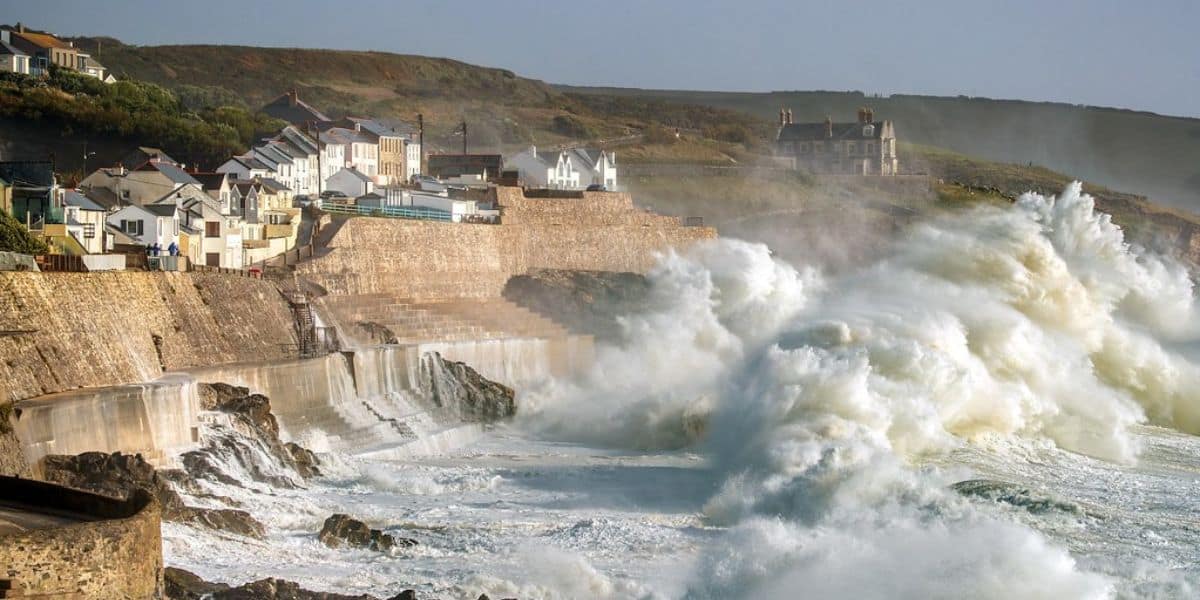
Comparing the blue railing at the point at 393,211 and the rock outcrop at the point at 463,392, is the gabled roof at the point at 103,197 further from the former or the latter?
the rock outcrop at the point at 463,392

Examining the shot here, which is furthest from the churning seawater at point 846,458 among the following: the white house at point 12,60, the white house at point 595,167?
the white house at point 12,60

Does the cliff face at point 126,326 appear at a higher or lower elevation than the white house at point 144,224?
lower

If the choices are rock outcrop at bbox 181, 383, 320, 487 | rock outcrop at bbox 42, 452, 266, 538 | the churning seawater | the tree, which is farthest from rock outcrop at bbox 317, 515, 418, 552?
the tree

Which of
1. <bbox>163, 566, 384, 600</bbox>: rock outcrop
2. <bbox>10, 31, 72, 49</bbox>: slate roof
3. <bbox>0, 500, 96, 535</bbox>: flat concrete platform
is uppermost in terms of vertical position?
<bbox>10, 31, 72, 49</bbox>: slate roof

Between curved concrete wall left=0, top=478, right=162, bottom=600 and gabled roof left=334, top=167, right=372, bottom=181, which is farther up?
gabled roof left=334, top=167, right=372, bottom=181

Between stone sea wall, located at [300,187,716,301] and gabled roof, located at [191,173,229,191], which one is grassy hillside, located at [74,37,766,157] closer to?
stone sea wall, located at [300,187,716,301]
